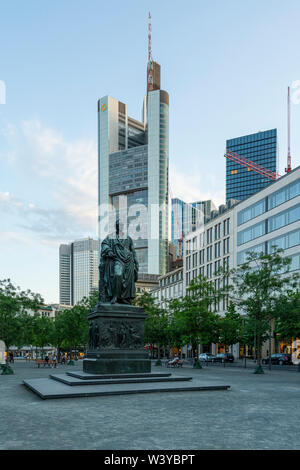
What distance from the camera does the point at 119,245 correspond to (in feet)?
76.8

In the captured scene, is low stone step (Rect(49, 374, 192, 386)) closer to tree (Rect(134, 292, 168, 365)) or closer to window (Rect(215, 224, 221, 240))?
tree (Rect(134, 292, 168, 365))

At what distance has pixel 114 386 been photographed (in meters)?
18.1

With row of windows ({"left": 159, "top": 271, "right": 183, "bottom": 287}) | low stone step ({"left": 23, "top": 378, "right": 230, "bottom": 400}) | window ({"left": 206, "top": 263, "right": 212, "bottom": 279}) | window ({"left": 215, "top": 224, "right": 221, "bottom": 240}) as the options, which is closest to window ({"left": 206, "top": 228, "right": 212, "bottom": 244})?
window ({"left": 215, "top": 224, "right": 221, "bottom": 240})

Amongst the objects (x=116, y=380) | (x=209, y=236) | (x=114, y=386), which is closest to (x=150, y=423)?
(x=114, y=386)

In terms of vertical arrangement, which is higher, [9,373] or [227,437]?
[227,437]

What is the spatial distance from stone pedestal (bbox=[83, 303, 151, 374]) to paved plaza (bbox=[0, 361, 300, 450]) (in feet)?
14.3

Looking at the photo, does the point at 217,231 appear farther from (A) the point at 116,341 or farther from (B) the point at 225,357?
(A) the point at 116,341

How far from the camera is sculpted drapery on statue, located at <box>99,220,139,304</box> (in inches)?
889

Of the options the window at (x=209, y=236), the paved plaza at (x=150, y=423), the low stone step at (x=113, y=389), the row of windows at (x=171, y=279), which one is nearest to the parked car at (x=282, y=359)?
the low stone step at (x=113, y=389)

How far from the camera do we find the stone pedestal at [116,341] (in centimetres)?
2059

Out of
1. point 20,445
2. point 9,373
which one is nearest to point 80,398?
point 20,445
